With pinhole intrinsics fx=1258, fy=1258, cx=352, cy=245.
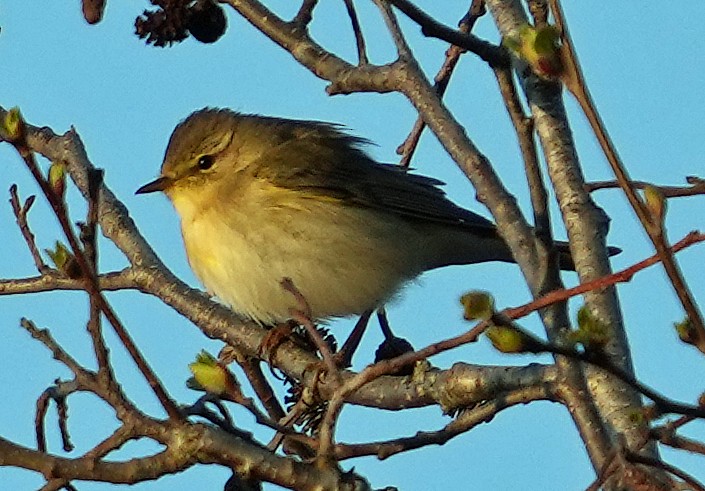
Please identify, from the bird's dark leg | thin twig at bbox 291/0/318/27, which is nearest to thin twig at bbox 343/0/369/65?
thin twig at bbox 291/0/318/27

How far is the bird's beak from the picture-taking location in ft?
23.2

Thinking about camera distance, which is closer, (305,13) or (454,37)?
(454,37)

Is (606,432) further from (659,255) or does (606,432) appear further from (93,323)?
(93,323)

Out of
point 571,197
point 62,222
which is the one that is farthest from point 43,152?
point 62,222

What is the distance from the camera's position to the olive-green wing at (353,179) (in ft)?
23.0

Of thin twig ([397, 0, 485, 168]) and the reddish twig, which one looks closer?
the reddish twig

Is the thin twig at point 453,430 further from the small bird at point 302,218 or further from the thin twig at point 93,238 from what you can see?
the small bird at point 302,218

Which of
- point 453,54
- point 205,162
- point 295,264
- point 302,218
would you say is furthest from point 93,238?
point 205,162

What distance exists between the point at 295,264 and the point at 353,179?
1003 millimetres

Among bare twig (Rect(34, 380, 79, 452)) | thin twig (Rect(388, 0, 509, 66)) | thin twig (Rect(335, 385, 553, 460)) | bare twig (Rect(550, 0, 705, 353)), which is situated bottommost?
bare twig (Rect(550, 0, 705, 353))

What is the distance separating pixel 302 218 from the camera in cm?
663

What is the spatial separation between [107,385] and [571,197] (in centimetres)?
146

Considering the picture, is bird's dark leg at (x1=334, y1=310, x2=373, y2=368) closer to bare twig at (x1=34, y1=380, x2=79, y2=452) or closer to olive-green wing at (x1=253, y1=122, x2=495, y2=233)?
olive-green wing at (x1=253, y1=122, x2=495, y2=233)

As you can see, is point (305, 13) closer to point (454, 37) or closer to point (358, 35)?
point (358, 35)
